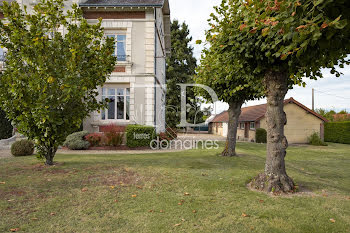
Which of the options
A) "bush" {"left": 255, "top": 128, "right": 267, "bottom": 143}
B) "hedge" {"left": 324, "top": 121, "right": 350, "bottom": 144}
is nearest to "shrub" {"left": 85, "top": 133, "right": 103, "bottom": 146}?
"bush" {"left": 255, "top": 128, "right": 267, "bottom": 143}

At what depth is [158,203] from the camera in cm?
440

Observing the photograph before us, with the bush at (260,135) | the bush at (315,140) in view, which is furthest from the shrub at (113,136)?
the bush at (315,140)

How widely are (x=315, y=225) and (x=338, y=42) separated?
2715mm

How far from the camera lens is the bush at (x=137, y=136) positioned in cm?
1325

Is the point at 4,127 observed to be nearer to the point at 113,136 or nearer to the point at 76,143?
the point at 76,143

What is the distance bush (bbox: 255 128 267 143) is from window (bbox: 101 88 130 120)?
462 inches

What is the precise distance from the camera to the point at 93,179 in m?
6.03

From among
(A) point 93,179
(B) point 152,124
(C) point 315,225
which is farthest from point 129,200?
(B) point 152,124

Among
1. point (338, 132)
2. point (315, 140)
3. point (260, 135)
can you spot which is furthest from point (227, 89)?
point (338, 132)

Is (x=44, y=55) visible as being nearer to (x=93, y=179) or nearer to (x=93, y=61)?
(x=93, y=61)

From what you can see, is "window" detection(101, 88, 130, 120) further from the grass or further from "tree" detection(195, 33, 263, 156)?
the grass

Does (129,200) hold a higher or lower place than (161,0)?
lower

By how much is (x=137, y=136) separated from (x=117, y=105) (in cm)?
296

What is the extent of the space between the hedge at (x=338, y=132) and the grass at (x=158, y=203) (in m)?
21.1
